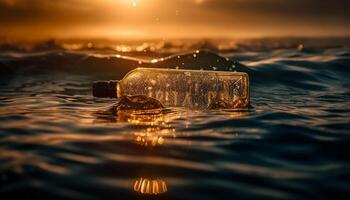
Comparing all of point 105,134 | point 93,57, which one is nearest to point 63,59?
point 93,57

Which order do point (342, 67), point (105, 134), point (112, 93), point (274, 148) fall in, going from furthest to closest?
point (342, 67) → point (112, 93) → point (105, 134) → point (274, 148)

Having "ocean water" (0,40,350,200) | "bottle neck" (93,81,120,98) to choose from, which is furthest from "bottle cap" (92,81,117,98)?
"ocean water" (0,40,350,200)

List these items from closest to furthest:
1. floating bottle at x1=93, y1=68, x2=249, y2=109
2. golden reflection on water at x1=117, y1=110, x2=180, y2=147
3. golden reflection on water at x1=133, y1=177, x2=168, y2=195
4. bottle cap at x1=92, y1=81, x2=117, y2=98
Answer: golden reflection on water at x1=133, y1=177, x2=168, y2=195 < golden reflection on water at x1=117, y1=110, x2=180, y2=147 < bottle cap at x1=92, y1=81, x2=117, y2=98 < floating bottle at x1=93, y1=68, x2=249, y2=109

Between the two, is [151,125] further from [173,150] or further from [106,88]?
[106,88]

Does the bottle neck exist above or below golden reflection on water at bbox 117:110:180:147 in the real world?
above

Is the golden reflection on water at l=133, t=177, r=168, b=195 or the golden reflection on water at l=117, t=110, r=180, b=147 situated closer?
the golden reflection on water at l=133, t=177, r=168, b=195

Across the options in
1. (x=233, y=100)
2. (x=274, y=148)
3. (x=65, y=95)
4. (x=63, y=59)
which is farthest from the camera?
(x=63, y=59)

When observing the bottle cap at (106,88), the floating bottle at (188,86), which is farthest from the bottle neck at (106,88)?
the floating bottle at (188,86)

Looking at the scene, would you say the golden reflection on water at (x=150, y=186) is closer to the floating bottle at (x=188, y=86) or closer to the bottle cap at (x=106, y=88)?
the bottle cap at (x=106, y=88)

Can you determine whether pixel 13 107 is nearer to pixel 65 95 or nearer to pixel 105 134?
pixel 65 95

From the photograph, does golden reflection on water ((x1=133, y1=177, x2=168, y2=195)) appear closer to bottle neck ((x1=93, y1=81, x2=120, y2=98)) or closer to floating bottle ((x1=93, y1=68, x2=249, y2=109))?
bottle neck ((x1=93, y1=81, x2=120, y2=98))
